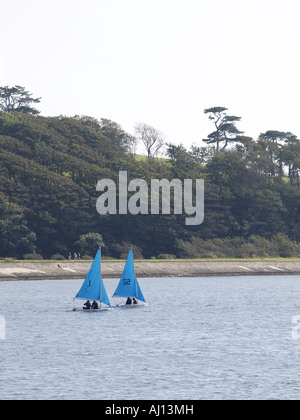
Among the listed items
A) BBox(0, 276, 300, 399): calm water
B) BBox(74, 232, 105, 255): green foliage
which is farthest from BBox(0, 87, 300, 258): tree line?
BBox(0, 276, 300, 399): calm water

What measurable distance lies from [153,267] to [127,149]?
2413 inches

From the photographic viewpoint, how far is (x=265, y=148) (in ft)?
572

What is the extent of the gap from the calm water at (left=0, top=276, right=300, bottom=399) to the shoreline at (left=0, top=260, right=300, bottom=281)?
104 ft

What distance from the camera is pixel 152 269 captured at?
12875cm

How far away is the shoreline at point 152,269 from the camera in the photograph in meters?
114

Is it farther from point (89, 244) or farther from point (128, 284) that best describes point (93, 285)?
point (89, 244)

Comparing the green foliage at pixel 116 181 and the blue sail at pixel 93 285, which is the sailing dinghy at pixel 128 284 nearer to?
the blue sail at pixel 93 285

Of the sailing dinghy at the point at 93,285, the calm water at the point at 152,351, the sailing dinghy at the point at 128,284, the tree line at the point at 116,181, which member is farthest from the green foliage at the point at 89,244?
the sailing dinghy at the point at 93,285

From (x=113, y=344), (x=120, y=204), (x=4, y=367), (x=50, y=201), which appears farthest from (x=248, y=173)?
(x=4, y=367)

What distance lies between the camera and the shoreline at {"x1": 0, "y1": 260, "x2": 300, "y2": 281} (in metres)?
114

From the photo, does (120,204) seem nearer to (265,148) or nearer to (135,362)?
(265,148)

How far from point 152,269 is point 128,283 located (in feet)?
189

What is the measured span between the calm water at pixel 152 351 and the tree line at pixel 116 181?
56390mm

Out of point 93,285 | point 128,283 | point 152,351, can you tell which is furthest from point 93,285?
point 152,351
